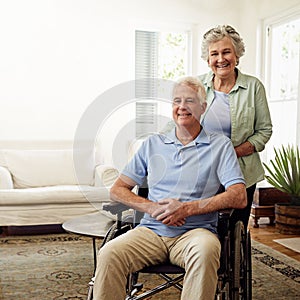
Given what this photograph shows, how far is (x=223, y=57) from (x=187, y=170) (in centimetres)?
55

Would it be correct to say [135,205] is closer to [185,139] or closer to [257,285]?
[185,139]

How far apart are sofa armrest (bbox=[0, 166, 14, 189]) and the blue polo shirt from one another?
7.02ft

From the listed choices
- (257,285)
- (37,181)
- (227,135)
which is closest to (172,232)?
(227,135)

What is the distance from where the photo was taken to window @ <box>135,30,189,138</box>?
199 inches

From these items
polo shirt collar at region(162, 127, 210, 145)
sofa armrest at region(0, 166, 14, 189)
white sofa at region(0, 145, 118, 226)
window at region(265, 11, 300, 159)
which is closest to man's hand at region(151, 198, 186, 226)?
polo shirt collar at region(162, 127, 210, 145)

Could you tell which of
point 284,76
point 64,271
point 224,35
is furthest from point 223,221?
point 284,76

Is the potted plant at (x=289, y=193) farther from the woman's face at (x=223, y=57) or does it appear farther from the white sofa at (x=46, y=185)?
the woman's face at (x=223, y=57)

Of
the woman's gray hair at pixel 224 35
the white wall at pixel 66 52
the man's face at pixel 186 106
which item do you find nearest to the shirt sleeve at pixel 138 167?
the man's face at pixel 186 106

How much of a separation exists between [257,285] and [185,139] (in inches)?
45.4

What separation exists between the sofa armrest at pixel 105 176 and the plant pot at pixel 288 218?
1.48 meters

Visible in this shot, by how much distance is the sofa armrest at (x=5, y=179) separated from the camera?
3826 millimetres

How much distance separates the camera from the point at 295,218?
12.6 ft

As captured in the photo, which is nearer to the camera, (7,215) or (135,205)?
(135,205)

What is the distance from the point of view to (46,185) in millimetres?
4125
